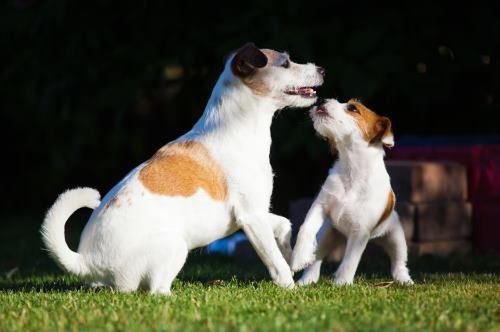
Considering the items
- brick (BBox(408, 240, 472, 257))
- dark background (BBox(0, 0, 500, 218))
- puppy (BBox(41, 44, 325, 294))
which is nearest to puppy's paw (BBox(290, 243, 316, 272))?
puppy (BBox(41, 44, 325, 294))

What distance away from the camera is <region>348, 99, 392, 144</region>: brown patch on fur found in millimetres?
6566

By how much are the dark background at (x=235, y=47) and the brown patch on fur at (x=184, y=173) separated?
14.3 feet

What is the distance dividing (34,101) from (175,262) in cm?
828

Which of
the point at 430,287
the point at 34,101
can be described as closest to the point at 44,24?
the point at 34,101

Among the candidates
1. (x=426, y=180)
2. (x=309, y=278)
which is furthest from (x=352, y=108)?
(x=426, y=180)

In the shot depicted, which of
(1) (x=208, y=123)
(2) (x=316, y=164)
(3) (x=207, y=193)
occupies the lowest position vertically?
(2) (x=316, y=164)

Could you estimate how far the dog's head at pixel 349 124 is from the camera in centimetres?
651

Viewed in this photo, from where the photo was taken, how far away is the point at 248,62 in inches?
240

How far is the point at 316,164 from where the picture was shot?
13.3 meters

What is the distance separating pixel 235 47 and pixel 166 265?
588 cm

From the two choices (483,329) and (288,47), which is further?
(288,47)

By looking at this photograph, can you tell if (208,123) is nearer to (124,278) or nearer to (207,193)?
(207,193)

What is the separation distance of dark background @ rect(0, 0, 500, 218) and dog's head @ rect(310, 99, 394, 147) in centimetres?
377

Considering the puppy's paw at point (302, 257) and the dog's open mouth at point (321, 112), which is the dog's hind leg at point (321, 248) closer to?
the puppy's paw at point (302, 257)
